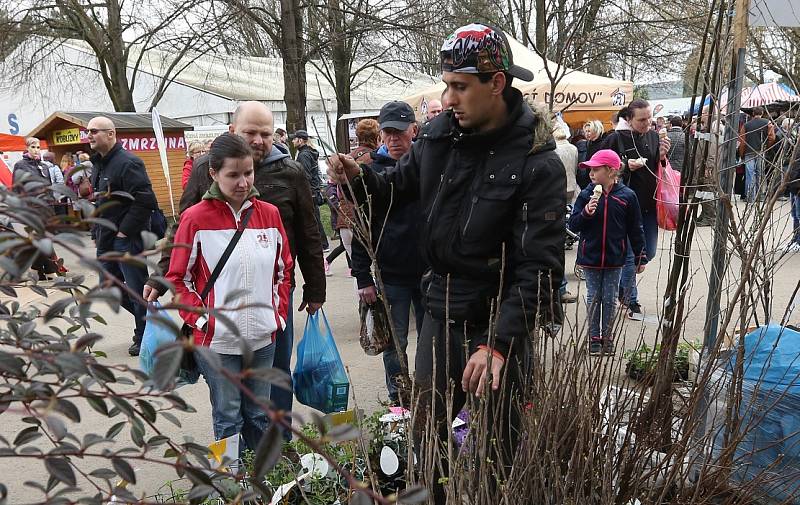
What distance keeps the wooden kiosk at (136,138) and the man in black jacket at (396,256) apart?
38.6 feet

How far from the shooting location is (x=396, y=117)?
4.31 meters

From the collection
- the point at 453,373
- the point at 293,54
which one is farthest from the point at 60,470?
the point at 293,54

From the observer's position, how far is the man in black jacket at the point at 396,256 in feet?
13.6

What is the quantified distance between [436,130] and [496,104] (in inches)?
9.8

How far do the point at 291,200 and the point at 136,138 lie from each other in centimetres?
1266

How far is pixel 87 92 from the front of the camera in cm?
2641

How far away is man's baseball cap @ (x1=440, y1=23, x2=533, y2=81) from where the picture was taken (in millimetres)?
2373

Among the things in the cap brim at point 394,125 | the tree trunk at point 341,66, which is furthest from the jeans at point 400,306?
the tree trunk at point 341,66

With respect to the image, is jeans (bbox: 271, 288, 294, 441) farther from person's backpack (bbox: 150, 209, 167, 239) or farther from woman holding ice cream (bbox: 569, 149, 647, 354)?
person's backpack (bbox: 150, 209, 167, 239)

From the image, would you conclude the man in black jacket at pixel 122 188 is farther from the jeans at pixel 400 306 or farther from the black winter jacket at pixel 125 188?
the jeans at pixel 400 306

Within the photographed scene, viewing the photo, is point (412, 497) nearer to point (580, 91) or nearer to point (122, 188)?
point (122, 188)

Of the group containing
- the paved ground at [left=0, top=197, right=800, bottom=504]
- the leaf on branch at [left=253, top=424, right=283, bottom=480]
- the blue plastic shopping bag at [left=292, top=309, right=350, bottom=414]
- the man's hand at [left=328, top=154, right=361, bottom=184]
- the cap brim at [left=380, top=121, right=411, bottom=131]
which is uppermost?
the cap brim at [left=380, top=121, right=411, bottom=131]

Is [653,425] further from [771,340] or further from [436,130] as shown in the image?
[436,130]

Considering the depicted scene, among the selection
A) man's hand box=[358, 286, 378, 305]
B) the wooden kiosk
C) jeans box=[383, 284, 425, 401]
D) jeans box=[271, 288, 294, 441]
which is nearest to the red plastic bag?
jeans box=[383, 284, 425, 401]
